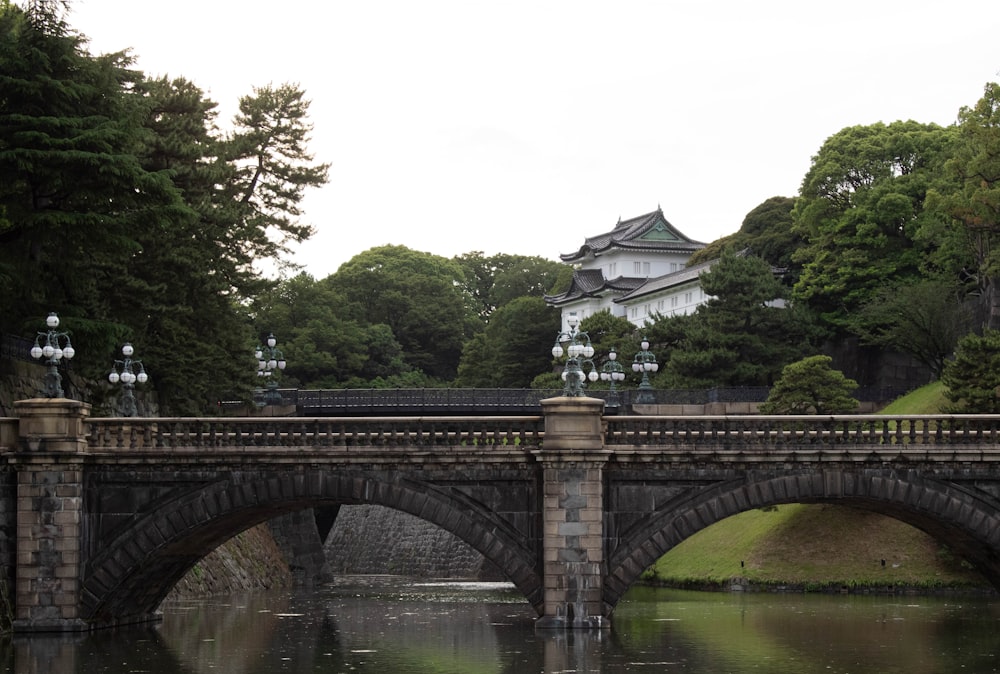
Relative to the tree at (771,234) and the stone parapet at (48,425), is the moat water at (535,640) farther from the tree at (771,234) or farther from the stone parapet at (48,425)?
the tree at (771,234)

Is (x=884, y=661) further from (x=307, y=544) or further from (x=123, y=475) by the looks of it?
(x=307, y=544)

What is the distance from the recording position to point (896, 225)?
86562 millimetres

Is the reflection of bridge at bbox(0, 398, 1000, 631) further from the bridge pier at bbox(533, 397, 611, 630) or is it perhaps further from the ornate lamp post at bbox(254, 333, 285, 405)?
the ornate lamp post at bbox(254, 333, 285, 405)

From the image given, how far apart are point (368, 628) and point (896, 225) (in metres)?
47.5

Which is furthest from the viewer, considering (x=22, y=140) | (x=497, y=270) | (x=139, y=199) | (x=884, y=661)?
(x=497, y=270)

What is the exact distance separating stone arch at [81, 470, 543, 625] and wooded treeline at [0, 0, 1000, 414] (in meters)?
8.77

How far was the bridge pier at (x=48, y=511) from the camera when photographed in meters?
40.5

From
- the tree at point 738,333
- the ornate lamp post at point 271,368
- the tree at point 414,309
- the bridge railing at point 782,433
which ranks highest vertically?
the tree at point 414,309

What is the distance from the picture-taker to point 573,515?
4000 centimetres

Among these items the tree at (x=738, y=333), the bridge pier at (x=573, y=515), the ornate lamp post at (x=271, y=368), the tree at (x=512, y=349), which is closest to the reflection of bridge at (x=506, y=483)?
the bridge pier at (x=573, y=515)

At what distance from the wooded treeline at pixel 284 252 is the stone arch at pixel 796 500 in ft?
56.7

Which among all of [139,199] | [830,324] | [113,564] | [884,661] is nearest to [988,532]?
[884,661]

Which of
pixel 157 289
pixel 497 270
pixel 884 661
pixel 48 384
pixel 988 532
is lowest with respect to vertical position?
pixel 884 661

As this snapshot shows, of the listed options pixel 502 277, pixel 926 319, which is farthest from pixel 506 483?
pixel 502 277
